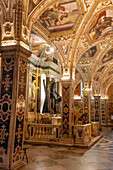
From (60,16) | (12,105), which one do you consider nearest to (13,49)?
(12,105)

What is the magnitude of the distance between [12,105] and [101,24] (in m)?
6.42

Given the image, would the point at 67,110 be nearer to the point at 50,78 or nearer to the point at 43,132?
the point at 43,132

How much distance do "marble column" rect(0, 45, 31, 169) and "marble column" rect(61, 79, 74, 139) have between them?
4.45 meters

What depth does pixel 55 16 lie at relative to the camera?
26.6 ft

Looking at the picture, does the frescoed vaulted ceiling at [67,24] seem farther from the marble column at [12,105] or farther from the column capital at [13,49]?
the marble column at [12,105]

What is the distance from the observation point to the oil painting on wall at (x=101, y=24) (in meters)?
8.28

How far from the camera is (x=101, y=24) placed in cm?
902

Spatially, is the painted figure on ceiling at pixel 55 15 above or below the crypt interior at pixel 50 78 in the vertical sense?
above

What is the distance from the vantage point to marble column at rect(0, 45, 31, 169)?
4.88 meters

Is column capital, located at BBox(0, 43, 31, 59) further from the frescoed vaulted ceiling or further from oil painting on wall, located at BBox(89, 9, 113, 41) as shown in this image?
oil painting on wall, located at BBox(89, 9, 113, 41)

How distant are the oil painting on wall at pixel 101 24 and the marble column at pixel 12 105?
472 centimetres

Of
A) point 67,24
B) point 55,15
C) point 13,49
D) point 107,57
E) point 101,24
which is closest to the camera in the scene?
point 13,49

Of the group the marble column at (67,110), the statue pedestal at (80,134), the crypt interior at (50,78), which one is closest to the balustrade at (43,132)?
the crypt interior at (50,78)

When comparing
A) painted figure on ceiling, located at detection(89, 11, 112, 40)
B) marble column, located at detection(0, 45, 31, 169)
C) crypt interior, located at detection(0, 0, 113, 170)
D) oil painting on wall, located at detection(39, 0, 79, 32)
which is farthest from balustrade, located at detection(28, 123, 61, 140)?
painted figure on ceiling, located at detection(89, 11, 112, 40)
